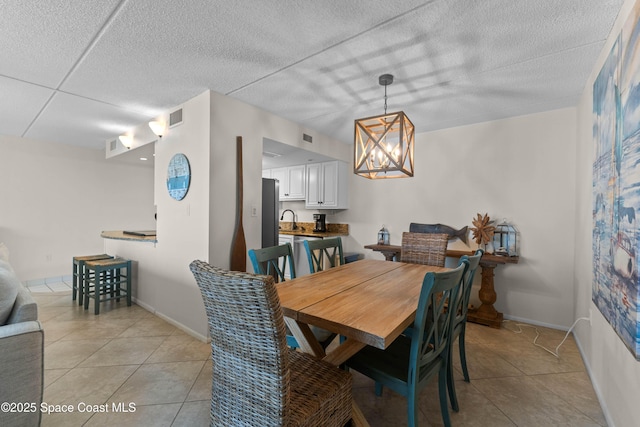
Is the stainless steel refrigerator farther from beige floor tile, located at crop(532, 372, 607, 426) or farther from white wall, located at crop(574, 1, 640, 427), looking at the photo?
white wall, located at crop(574, 1, 640, 427)

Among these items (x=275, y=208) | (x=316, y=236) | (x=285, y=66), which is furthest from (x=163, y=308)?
(x=285, y=66)

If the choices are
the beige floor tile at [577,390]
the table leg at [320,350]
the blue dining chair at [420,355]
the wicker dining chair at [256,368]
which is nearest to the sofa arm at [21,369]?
the wicker dining chair at [256,368]

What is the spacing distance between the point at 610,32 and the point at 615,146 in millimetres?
780

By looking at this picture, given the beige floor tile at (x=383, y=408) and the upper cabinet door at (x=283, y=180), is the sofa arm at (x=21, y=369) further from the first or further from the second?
the upper cabinet door at (x=283, y=180)

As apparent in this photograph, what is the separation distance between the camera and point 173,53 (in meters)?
2.07

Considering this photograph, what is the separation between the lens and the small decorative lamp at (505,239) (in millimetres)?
3268

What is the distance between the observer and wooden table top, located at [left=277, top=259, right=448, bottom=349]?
1218 mm

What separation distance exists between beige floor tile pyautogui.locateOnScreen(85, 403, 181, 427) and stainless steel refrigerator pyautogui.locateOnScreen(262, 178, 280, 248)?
1.80 meters

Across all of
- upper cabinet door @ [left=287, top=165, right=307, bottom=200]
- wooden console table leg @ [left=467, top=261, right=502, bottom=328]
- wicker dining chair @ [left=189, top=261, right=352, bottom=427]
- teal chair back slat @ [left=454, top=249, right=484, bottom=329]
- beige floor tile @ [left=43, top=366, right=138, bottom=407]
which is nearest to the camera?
wicker dining chair @ [left=189, top=261, right=352, bottom=427]

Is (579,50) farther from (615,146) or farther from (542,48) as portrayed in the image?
(615,146)

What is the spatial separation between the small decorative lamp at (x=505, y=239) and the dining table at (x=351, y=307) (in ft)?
5.53

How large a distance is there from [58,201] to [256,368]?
18.4 feet

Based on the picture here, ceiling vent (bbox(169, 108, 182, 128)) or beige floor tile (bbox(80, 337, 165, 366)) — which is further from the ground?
ceiling vent (bbox(169, 108, 182, 128))

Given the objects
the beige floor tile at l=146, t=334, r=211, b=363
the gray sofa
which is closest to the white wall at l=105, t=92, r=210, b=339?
the beige floor tile at l=146, t=334, r=211, b=363
